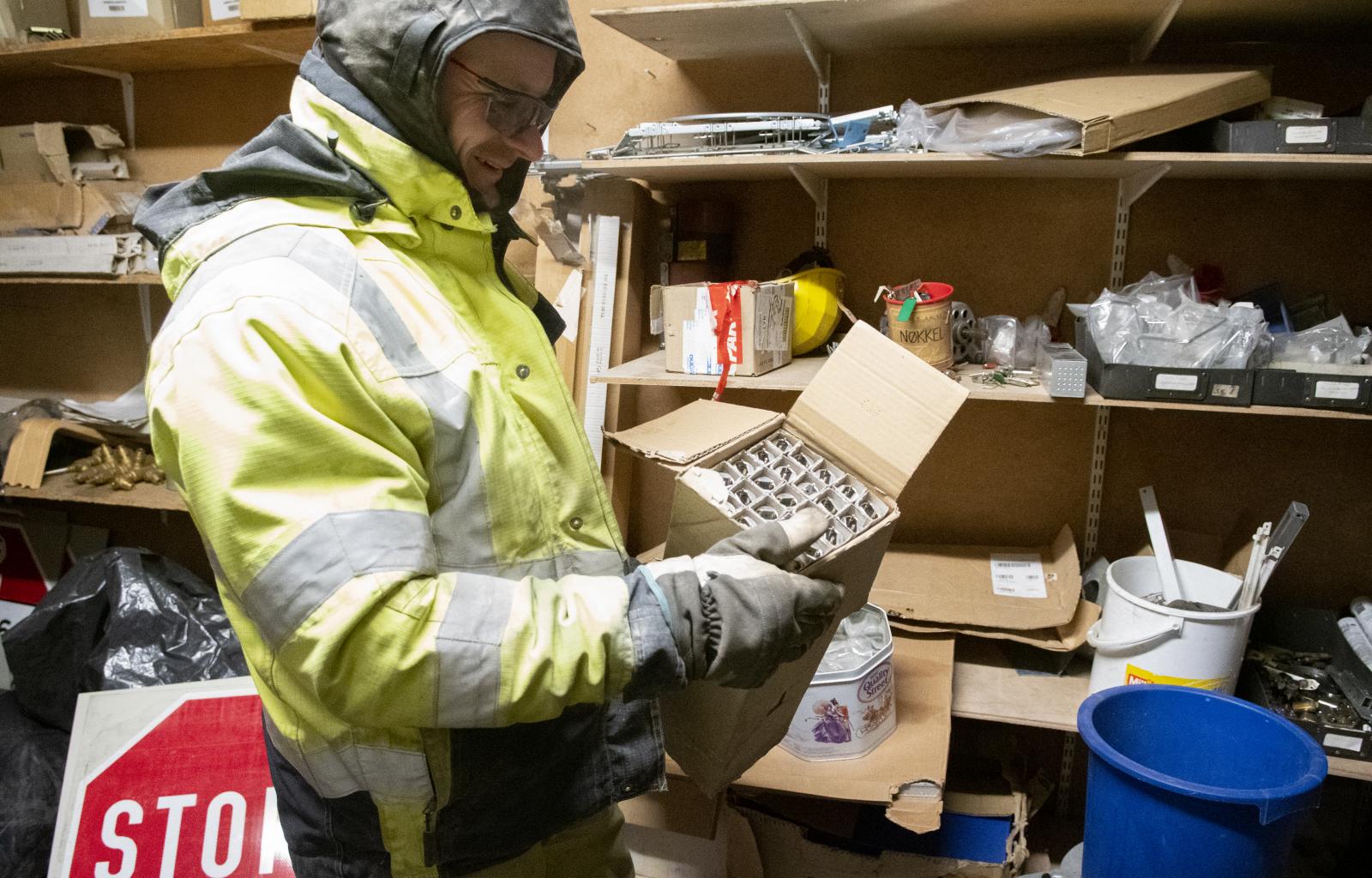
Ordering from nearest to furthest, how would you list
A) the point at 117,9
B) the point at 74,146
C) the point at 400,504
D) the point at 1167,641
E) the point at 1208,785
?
1. the point at 400,504
2. the point at 1208,785
3. the point at 1167,641
4. the point at 117,9
5. the point at 74,146

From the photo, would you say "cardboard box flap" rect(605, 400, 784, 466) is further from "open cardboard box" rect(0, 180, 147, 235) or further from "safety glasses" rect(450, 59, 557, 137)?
"open cardboard box" rect(0, 180, 147, 235)

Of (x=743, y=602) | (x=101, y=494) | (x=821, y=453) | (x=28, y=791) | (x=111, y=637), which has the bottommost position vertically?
(x=28, y=791)

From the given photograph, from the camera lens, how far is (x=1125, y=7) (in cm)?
164

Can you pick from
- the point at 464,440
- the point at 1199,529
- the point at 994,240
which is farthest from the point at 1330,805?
the point at 464,440

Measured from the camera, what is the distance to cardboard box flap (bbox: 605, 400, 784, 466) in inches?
47.7

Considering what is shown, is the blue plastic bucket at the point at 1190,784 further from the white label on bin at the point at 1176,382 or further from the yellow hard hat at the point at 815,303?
the yellow hard hat at the point at 815,303

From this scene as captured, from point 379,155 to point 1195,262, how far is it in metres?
1.82

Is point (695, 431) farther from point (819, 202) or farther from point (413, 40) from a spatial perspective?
point (819, 202)

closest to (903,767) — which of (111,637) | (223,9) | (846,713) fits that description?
(846,713)

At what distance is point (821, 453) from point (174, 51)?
220 cm

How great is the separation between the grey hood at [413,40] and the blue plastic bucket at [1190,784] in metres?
1.44

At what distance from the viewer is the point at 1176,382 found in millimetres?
1658

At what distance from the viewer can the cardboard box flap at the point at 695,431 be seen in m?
1.21

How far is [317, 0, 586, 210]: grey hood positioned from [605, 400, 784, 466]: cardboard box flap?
50 cm
